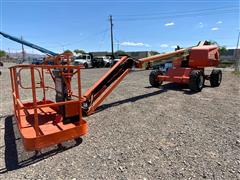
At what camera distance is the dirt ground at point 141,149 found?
9.76 feet

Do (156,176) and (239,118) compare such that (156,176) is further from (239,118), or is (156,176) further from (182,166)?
(239,118)

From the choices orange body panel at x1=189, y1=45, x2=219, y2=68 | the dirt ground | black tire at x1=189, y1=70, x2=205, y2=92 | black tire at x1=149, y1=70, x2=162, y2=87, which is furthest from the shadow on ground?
orange body panel at x1=189, y1=45, x2=219, y2=68

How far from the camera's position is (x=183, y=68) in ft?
31.3

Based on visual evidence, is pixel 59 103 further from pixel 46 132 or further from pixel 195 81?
pixel 195 81

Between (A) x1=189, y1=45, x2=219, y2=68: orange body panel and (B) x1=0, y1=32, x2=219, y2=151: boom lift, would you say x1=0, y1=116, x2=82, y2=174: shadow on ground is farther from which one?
(A) x1=189, y1=45, x2=219, y2=68: orange body panel

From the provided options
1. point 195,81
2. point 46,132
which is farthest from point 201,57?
point 46,132

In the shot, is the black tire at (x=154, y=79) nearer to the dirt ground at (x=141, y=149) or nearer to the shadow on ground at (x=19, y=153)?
the dirt ground at (x=141, y=149)

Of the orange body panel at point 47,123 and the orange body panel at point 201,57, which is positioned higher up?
the orange body panel at point 201,57

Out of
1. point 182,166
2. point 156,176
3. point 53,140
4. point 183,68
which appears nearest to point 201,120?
point 182,166

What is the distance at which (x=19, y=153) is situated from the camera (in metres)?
3.54

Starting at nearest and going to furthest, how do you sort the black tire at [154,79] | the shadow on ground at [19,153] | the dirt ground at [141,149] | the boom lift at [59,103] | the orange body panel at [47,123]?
the dirt ground at [141,149] < the shadow on ground at [19,153] < the orange body panel at [47,123] < the boom lift at [59,103] < the black tire at [154,79]

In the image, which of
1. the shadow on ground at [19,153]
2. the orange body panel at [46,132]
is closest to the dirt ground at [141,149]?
the shadow on ground at [19,153]

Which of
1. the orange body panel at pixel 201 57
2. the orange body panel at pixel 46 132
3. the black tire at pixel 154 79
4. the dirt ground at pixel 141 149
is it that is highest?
the orange body panel at pixel 201 57

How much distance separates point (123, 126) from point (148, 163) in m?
1.64
